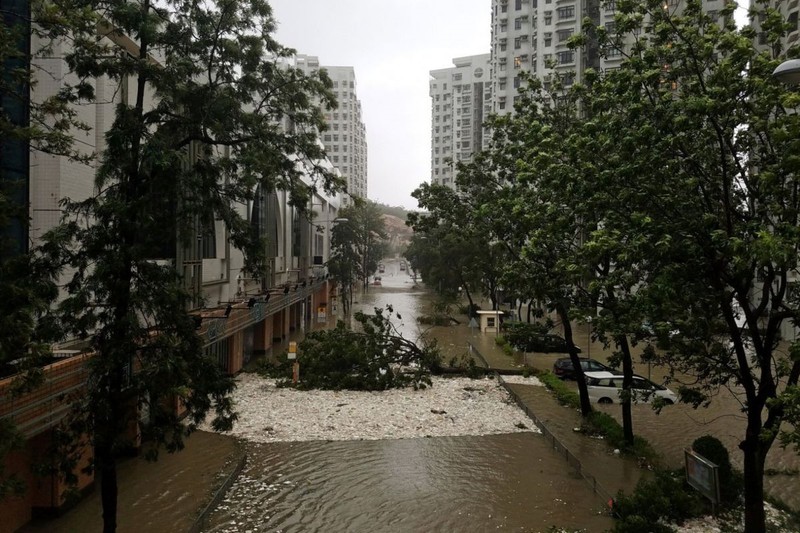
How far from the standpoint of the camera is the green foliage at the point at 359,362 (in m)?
22.5

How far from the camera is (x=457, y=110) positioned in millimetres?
124500

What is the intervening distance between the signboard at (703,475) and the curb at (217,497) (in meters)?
9.79

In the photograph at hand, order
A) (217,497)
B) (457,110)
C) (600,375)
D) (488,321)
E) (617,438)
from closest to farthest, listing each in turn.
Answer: (217,497), (617,438), (600,375), (488,321), (457,110)

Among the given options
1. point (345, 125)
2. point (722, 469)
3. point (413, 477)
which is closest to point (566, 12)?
point (722, 469)

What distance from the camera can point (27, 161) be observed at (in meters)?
11.4

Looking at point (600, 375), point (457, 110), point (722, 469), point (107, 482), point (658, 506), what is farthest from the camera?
point (457, 110)

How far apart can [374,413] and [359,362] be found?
13.1ft

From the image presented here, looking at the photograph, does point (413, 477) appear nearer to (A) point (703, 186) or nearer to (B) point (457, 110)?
(A) point (703, 186)

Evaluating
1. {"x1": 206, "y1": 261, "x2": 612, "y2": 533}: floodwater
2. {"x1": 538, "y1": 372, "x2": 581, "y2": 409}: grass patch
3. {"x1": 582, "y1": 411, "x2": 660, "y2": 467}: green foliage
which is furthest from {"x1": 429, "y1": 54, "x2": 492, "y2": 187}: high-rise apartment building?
{"x1": 206, "y1": 261, "x2": 612, "y2": 533}: floodwater

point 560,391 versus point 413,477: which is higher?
point 560,391

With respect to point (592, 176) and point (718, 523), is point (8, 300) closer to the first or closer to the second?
point (592, 176)

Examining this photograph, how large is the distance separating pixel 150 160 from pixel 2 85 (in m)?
1.94

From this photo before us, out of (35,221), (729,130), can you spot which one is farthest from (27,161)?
(729,130)

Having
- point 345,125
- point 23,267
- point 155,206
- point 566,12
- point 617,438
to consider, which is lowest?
point 617,438
